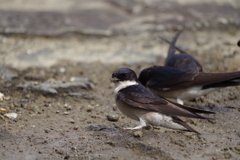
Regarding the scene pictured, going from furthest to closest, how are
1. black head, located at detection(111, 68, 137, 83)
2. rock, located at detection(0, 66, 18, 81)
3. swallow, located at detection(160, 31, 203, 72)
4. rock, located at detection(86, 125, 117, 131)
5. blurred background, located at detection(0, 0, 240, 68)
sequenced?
blurred background, located at detection(0, 0, 240, 68)
swallow, located at detection(160, 31, 203, 72)
rock, located at detection(0, 66, 18, 81)
black head, located at detection(111, 68, 137, 83)
rock, located at detection(86, 125, 117, 131)

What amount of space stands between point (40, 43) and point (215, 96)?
3155 millimetres

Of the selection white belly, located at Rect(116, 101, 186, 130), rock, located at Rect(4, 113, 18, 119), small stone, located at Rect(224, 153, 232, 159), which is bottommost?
rock, located at Rect(4, 113, 18, 119)

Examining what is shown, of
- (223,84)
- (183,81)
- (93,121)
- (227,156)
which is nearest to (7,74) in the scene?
(93,121)

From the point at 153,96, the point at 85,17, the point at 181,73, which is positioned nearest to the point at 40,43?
the point at 85,17

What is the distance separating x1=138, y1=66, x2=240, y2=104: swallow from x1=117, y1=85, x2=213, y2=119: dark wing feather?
112cm

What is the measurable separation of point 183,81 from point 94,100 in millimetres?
1185

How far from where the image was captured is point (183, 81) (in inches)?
201

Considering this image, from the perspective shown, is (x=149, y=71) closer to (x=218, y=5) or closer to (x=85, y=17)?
(x=85, y=17)

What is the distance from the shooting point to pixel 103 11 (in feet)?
26.4

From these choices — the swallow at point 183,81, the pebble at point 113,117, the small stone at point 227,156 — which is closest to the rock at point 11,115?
the pebble at point 113,117

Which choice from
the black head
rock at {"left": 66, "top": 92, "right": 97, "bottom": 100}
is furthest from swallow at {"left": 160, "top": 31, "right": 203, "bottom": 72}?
the black head

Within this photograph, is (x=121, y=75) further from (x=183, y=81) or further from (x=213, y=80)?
(x=213, y=80)

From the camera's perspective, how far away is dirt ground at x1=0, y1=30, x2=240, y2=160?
134 inches

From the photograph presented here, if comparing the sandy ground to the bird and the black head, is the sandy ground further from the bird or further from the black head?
the black head
